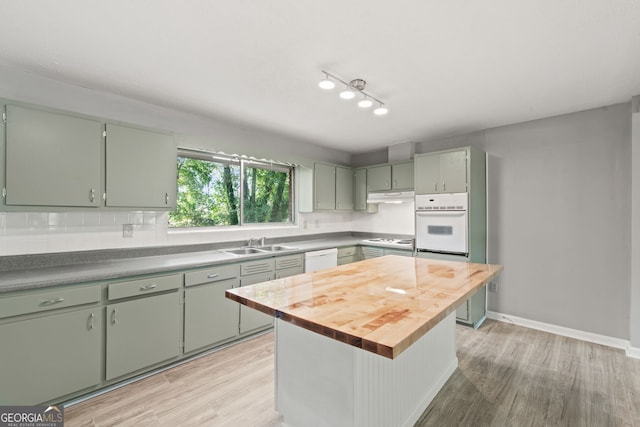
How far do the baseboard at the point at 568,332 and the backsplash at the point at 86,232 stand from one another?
3.61 meters

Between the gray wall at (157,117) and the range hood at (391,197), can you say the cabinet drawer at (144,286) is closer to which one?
the gray wall at (157,117)

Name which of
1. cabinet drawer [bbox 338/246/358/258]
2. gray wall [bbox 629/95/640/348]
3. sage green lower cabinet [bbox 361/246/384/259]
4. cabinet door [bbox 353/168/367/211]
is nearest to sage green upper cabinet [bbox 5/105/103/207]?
cabinet drawer [bbox 338/246/358/258]

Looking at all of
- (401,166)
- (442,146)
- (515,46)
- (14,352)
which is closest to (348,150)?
(401,166)

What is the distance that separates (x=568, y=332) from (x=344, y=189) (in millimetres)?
3395

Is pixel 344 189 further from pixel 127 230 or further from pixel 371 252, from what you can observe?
pixel 127 230

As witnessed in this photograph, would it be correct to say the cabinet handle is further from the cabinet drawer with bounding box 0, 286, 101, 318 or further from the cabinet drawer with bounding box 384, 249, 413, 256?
the cabinet drawer with bounding box 384, 249, 413, 256

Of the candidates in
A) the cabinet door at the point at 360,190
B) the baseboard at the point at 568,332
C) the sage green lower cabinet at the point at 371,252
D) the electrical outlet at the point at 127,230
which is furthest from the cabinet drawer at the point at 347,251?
the electrical outlet at the point at 127,230

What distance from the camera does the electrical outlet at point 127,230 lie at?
8.97ft

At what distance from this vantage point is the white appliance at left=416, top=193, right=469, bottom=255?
340 centimetres

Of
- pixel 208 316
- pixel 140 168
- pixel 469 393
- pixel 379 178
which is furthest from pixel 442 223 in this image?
pixel 140 168

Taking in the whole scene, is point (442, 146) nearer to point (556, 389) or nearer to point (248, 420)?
point (556, 389)

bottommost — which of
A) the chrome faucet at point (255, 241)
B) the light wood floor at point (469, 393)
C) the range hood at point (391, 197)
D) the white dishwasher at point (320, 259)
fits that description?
the light wood floor at point (469, 393)

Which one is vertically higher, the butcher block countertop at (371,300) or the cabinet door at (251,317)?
the butcher block countertop at (371,300)

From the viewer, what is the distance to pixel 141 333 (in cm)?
232
